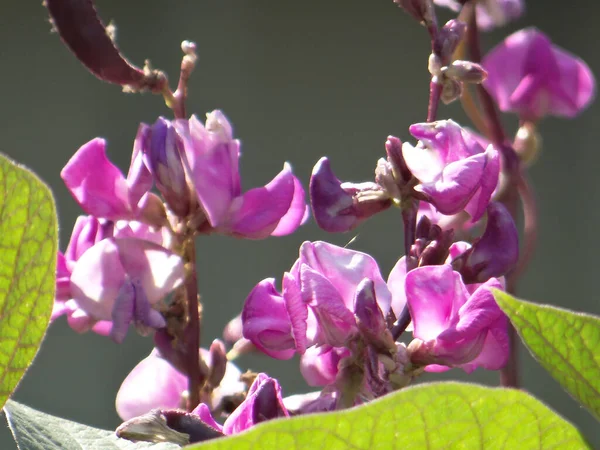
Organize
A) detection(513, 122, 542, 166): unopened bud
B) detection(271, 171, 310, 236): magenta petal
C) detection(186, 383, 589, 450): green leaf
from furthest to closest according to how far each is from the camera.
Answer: detection(513, 122, 542, 166): unopened bud
detection(271, 171, 310, 236): magenta petal
detection(186, 383, 589, 450): green leaf

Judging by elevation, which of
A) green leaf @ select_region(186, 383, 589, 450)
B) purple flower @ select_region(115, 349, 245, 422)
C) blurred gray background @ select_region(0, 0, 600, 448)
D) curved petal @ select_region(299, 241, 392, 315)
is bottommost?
blurred gray background @ select_region(0, 0, 600, 448)

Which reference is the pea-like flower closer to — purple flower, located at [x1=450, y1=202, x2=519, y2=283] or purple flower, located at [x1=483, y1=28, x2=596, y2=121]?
purple flower, located at [x1=450, y1=202, x2=519, y2=283]

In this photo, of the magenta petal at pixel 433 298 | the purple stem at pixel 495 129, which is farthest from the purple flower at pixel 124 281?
the purple stem at pixel 495 129

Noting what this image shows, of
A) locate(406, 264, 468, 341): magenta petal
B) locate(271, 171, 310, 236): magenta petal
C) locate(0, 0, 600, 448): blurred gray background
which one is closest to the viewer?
locate(406, 264, 468, 341): magenta petal

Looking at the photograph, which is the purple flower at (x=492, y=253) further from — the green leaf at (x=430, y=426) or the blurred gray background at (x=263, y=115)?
the blurred gray background at (x=263, y=115)

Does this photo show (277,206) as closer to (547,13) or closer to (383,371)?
(383,371)

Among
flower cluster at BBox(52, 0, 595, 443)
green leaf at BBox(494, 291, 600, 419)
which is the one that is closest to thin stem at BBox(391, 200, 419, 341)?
flower cluster at BBox(52, 0, 595, 443)

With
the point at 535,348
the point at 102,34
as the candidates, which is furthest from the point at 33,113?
the point at 535,348
